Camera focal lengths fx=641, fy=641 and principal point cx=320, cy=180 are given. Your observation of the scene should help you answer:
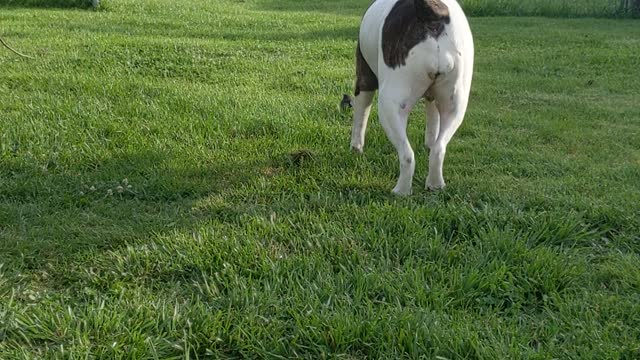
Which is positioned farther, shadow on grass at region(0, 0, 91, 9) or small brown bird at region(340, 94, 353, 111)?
shadow on grass at region(0, 0, 91, 9)

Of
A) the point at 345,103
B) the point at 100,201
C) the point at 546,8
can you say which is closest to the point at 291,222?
the point at 100,201

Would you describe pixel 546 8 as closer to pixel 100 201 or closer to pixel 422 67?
pixel 422 67

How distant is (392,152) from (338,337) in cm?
284

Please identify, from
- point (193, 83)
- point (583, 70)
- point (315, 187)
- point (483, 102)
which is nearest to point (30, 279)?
point (315, 187)

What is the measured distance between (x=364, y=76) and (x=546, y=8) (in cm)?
1220

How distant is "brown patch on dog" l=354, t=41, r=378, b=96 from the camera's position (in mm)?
5191

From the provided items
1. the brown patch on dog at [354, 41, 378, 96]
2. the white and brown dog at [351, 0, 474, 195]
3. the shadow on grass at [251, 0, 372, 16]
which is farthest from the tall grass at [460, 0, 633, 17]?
the white and brown dog at [351, 0, 474, 195]

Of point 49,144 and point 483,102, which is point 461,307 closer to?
point 49,144

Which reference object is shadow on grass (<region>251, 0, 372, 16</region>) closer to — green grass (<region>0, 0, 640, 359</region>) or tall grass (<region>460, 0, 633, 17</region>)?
tall grass (<region>460, 0, 633, 17</region>)

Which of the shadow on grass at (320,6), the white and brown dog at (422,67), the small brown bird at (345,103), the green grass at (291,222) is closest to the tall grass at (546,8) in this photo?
the shadow on grass at (320,6)

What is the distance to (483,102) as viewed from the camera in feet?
24.4

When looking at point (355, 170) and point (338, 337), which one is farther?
point (355, 170)

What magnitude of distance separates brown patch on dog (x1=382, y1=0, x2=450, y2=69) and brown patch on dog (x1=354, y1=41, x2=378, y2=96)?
0.92 m

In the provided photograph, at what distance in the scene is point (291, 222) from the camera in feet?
13.0
